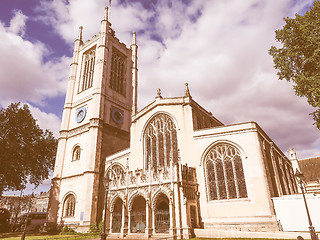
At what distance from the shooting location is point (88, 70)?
39.8 meters

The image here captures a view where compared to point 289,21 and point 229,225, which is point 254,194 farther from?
point 289,21

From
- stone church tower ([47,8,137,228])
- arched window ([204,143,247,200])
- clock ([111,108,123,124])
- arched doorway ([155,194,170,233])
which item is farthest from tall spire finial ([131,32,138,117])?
arched doorway ([155,194,170,233])

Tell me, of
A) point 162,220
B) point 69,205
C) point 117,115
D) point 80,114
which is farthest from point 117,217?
point 80,114

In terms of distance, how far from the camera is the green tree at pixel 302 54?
1631 cm

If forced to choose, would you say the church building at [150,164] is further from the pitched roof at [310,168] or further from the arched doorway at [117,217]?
the pitched roof at [310,168]

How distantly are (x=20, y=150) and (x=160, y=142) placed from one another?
21.0 metres

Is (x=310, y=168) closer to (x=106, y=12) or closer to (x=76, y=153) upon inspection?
(x=76, y=153)

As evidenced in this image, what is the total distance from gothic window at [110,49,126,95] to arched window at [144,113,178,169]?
14.8 m

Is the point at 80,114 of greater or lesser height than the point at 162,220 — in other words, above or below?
above

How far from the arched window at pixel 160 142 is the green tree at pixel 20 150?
18679 mm

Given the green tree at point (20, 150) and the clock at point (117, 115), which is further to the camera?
the clock at point (117, 115)

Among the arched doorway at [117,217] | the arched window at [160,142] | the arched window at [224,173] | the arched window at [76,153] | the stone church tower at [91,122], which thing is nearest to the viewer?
the arched window at [224,173]

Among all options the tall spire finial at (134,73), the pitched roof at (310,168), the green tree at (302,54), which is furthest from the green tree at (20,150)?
the pitched roof at (310,168)

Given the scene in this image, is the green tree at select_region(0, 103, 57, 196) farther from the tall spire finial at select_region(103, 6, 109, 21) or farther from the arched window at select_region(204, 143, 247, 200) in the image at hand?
the arched window at select_region(204, 143, 247, 200)
